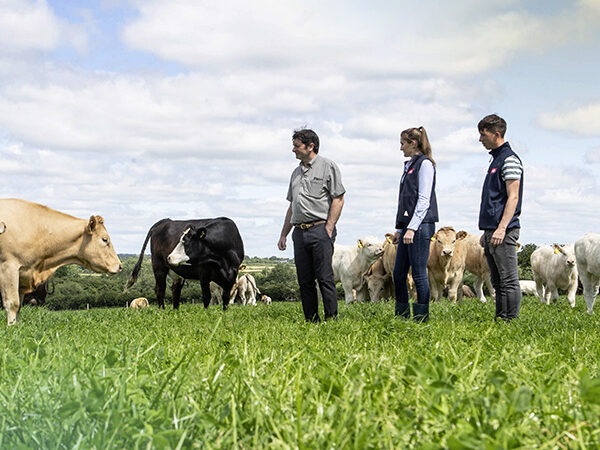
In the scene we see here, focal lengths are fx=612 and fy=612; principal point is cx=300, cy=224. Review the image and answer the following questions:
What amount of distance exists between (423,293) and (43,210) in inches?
217

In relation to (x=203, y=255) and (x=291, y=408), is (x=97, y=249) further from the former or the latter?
(x=291, y=408)

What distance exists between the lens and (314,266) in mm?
7195

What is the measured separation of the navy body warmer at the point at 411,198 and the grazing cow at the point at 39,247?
186 inches

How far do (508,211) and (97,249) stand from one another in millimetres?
6006

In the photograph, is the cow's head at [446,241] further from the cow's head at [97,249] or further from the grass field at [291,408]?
the grass field at [291,408]

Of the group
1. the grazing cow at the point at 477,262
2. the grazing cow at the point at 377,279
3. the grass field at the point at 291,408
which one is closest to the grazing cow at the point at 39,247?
the grass field at the point at 291,408

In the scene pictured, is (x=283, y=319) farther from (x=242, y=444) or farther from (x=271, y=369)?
(x=242, y=444)

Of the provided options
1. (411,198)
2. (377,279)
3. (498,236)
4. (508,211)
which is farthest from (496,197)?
(377,279)

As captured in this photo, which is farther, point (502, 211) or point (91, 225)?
point (91, 225)

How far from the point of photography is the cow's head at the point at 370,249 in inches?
658

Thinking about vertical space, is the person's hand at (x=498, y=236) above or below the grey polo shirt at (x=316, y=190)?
below

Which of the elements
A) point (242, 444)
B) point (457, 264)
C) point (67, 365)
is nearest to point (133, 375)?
point (67, 365)

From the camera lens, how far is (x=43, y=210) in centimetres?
879

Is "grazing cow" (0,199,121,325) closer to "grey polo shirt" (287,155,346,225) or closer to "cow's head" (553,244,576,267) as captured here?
"grey polo shirt" (287,155,346,225)
